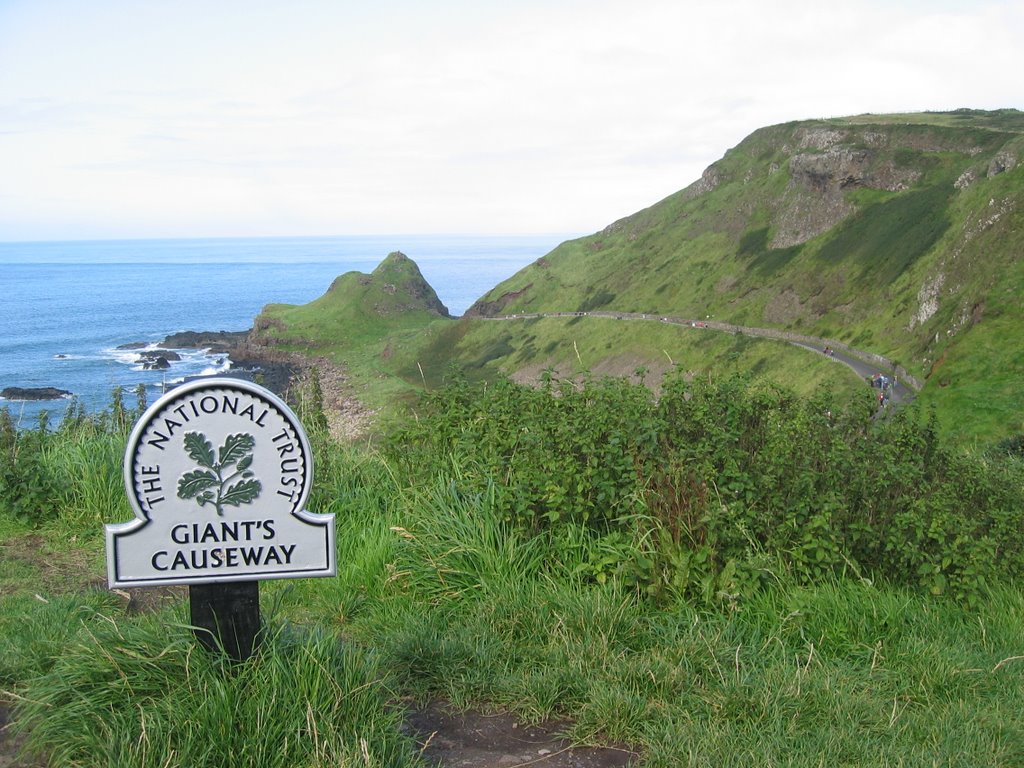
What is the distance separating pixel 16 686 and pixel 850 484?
5880mm

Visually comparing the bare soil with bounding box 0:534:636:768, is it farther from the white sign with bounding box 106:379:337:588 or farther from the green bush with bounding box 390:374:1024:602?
the green bush with bounding box 390:374:1024:602

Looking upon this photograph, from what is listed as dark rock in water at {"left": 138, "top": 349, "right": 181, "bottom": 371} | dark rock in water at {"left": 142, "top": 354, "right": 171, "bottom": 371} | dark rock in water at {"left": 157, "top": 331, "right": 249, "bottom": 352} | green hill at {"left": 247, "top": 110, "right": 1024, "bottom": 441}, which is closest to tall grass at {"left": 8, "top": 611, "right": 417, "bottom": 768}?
green hill at {"left": 247, "top": 110, "right": 1024, "bottom": 441}

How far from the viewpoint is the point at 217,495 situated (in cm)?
440

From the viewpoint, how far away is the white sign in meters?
4.33

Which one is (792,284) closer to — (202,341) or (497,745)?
(202,341)

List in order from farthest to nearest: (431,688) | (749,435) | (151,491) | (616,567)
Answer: (749,435)
(616,567)
(431,688)
(151,491)

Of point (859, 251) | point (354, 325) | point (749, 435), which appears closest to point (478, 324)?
point (354, 325)

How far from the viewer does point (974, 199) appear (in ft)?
309

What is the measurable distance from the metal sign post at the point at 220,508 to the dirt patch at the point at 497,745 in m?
Result: 1.01

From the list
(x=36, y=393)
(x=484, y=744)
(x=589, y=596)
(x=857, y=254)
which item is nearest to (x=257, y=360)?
(x=36, y=393)

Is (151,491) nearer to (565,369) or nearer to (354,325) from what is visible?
(565,369)

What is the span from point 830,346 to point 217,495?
92.7 metres

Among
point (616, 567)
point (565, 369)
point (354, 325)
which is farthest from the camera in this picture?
point (354, 325)

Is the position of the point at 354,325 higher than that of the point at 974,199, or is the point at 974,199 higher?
the point at 974,199
